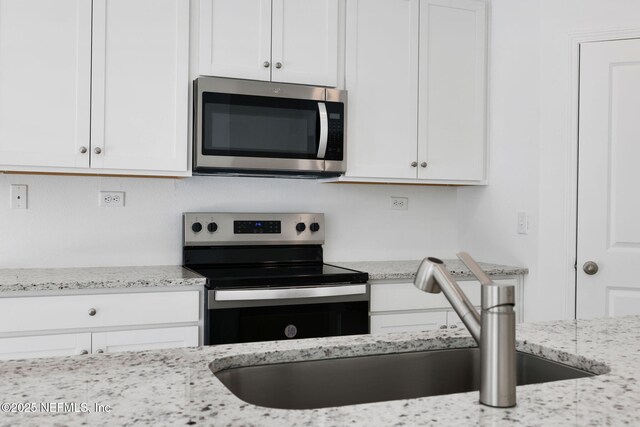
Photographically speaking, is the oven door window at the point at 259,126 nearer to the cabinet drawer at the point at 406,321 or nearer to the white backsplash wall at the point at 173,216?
the white backsplash wall at the point at 173,216

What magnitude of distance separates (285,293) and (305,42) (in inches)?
48.1

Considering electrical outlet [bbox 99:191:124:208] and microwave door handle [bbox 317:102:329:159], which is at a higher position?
microwave door handle [bbox 317:102:329:159]

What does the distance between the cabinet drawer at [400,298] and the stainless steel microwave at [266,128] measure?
0.62m

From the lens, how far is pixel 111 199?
292 cm

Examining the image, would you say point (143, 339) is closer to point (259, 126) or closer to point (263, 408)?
point (259, 126)

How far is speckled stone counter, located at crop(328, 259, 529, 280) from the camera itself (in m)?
2.83

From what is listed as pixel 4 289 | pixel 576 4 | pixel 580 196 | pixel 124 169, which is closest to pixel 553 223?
pixel 580 196

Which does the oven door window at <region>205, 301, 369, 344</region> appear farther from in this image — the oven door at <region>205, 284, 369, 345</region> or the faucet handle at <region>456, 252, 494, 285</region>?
the faucet handle at <region>456, 252, 494, 285</region>

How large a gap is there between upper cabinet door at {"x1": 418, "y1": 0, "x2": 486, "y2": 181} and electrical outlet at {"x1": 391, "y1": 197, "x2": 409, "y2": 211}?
355mm

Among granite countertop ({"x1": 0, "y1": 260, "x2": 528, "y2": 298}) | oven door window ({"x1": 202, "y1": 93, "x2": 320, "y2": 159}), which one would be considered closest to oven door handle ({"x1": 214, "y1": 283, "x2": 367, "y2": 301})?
granite countertop ({"x1": 0, "y1": 260, "x2": 528, "y2": 298})

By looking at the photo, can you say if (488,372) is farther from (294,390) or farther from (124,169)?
(124,169)

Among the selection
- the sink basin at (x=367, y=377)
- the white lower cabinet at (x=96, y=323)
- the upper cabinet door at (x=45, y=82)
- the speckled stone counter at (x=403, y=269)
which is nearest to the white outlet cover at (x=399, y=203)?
the speckled stone counter at (x=403, y=269)

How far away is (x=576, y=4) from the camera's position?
9.70 feet

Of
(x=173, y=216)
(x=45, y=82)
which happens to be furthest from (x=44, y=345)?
(x=45, y=82)
